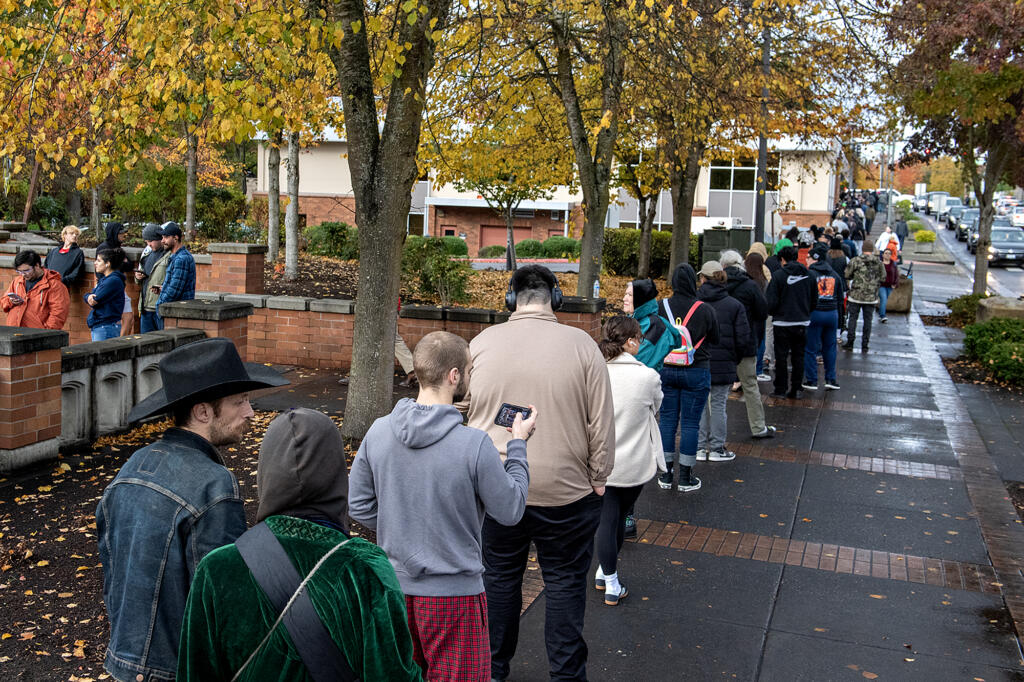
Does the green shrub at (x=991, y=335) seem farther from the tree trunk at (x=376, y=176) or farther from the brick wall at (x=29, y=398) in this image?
the brick wall at (x=29, y=398)

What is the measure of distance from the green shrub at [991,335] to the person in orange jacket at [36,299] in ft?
40.6

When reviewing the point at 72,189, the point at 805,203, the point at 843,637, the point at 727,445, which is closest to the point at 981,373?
the point at 727,445

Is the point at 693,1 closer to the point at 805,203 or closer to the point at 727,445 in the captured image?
the point at 727,445

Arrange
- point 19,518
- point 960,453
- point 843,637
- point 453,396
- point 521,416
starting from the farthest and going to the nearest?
1. point 960,453
2. point 19,518
3. point 843,637
4. point 521,416
5. point 453,396

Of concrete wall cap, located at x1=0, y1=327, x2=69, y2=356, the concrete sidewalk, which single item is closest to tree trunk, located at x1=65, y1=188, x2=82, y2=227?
concrete wall cap, located at x1=0, y1=327, x2=69, y2=356

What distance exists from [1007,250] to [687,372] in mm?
37199

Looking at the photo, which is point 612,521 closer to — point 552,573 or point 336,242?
point 552,573

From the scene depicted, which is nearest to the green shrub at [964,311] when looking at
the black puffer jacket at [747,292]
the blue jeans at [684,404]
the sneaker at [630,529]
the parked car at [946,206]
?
A: the black puffer jacket at [747,292]

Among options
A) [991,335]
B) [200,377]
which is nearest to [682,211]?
[991,335]

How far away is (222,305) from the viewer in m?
9.69

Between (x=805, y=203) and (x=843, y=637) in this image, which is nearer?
(x=843, y=637)

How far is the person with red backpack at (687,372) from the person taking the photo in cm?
762

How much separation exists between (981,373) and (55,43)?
12.8 m

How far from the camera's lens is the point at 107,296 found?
9.91 m
